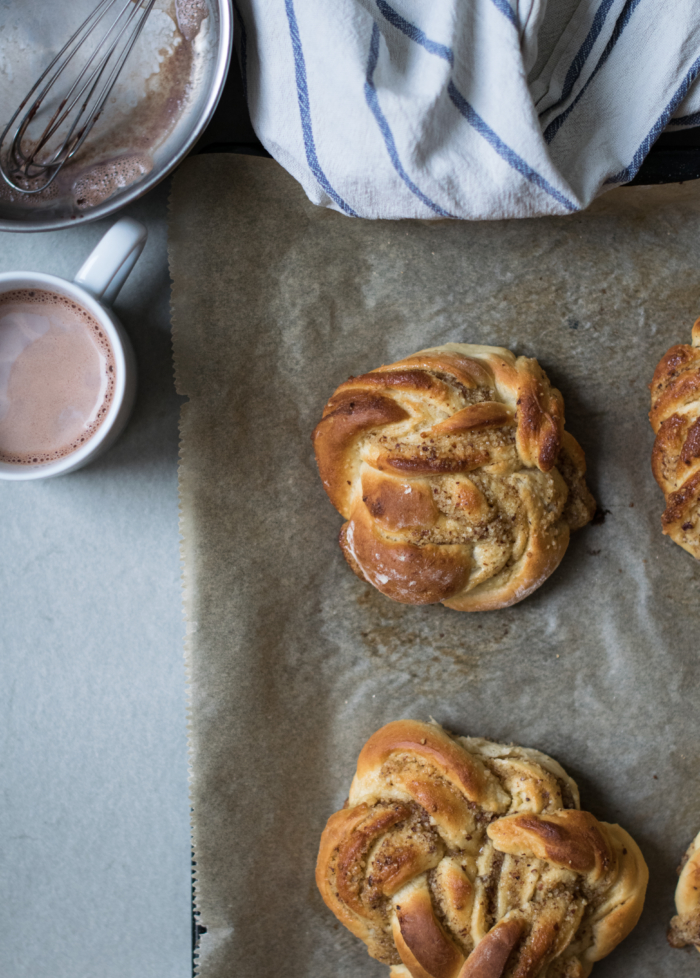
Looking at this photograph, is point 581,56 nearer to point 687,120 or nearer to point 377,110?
point 687,120

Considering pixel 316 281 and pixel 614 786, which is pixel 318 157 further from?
pixel 614 786

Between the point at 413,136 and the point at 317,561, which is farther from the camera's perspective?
the point at 317,561

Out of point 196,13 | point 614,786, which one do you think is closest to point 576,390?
point 614,786

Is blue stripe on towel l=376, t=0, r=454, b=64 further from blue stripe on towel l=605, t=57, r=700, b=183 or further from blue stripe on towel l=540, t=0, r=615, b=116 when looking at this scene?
blue stripe on towel l=605, t=57, r=700, b=183

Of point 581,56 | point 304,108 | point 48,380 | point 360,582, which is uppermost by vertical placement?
point 581,56

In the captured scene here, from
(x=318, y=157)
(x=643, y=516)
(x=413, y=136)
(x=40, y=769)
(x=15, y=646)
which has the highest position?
(x=413, y=136)

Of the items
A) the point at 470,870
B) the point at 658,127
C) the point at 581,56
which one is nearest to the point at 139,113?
the point at 581,56

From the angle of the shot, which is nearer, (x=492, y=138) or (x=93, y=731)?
(x=492, y=138)
